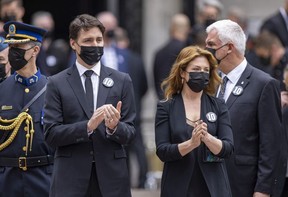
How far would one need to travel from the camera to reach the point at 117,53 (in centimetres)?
1273

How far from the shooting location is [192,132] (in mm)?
7207

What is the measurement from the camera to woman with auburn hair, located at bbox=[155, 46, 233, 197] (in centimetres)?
732

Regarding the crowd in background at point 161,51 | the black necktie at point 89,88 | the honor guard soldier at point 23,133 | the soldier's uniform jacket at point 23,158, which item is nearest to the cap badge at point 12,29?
the honor guard soldier at point 23,133

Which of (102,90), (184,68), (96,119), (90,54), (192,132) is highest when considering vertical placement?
(90,54)

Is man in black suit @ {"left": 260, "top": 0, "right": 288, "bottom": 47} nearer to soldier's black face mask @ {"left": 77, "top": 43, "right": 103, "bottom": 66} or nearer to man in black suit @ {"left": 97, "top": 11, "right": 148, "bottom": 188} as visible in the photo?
man in black suit @ {"left": 97, "top": 11, "right": 148, "bottom": 188}

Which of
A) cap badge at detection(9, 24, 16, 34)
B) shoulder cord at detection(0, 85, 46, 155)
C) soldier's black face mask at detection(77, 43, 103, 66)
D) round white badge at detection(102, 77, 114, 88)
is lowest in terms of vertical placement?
Answer: shoulder cord at detection(0, 85, 46, 155)

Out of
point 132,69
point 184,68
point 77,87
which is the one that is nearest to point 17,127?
point 77,87

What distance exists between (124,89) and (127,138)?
1.45 ft

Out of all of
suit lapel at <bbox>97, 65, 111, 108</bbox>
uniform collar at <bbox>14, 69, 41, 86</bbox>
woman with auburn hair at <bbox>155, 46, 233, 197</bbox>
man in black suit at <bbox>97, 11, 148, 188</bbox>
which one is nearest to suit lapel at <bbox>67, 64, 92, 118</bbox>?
suit lapel at <bbox>97, 65, 111, 108</bbox>

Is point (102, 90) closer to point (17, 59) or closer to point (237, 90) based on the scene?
point (17, 59)

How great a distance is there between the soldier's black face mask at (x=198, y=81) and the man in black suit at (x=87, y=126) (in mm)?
493

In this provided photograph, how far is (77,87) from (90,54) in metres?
0.27

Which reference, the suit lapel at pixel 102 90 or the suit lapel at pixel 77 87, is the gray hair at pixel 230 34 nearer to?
the suit lapel at pixel 102 90

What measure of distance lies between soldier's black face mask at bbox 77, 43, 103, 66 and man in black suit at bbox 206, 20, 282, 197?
3.66 feet
